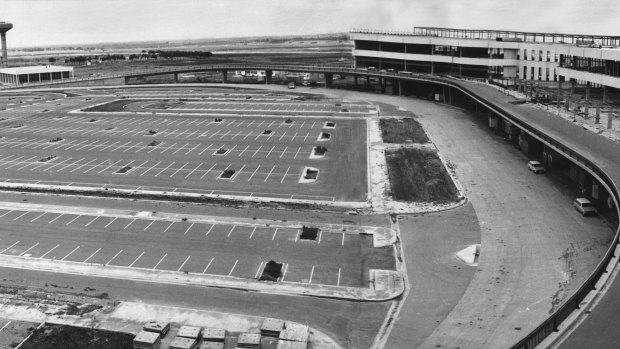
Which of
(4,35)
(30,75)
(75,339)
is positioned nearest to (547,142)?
(75,339)

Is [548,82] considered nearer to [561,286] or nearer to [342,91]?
[342,91]

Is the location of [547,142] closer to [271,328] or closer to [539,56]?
[271,328]

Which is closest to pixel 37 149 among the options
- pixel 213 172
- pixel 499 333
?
pixel 213 172

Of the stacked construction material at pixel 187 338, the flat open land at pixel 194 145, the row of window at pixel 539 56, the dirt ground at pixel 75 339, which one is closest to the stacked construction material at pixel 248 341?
the stacked construction material at pixel 187 338

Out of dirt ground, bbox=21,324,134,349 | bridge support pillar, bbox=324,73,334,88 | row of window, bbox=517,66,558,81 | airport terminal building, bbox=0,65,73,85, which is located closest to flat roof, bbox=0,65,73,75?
airport terminal building, bbox=0,65,73,85

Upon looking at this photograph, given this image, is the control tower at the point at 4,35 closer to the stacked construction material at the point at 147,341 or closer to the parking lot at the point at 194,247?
the parking lot at the point at 194,247

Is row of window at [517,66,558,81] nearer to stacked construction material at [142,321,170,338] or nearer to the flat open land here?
the flat open land
